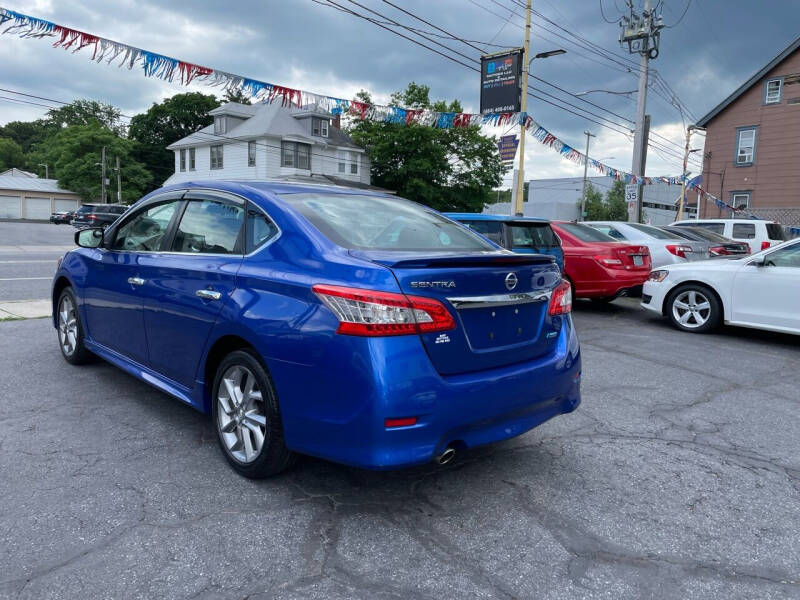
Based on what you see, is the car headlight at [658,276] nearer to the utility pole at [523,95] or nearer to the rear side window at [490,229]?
the rear side window at [490,229]

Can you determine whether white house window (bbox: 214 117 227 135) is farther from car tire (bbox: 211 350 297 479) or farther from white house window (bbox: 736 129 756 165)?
car tire (bbox: 211 350 297 479)

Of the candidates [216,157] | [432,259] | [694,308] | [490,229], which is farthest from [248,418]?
[216,157]

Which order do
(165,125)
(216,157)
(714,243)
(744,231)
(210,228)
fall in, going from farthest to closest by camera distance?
1. (165,125)
2. (216,157)
3. (744,231)
4. (714,243)
5. (210,228)

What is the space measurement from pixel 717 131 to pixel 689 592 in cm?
3259

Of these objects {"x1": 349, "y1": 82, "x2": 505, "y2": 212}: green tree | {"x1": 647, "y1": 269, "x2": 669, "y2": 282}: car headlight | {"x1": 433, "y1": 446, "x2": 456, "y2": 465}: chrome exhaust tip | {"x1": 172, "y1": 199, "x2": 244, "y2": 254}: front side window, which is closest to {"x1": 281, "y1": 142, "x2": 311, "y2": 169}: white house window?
{"x1": 349, "y1": 82, "x2": 505, "y2": 212}: green tree

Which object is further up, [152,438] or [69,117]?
[69,117]

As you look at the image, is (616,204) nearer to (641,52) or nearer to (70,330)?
(641,52)

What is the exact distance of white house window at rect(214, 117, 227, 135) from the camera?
4612 centimetres

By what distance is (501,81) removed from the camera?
16344 mm

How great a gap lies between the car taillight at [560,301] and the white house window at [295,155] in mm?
41746

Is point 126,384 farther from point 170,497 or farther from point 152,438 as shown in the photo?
point 170,497

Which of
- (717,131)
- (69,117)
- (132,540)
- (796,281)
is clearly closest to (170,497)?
(132,540)

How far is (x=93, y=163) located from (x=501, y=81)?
56.7 meters

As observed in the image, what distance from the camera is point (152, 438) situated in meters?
3.88
